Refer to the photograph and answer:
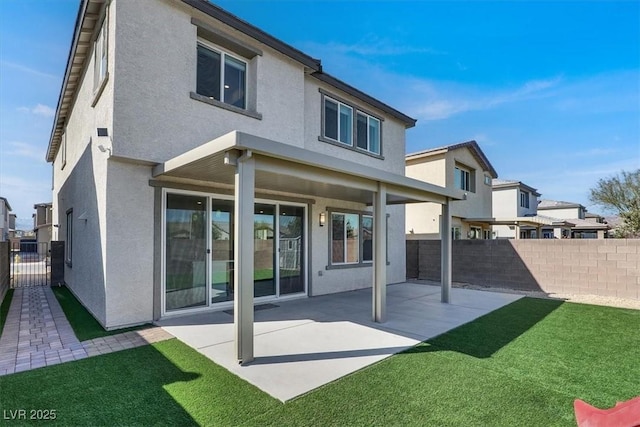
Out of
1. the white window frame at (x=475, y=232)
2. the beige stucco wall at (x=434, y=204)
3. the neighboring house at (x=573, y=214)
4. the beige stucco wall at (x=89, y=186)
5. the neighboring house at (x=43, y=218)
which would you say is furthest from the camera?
the neighboring house at (x=573, y=214)

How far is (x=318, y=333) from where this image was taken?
6422 millimetres

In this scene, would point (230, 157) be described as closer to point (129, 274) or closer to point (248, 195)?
point (248, 195)

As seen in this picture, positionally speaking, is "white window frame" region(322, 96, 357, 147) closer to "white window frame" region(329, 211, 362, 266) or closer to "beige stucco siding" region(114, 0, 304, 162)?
"white window frame" region(329, 211, 362, 266)

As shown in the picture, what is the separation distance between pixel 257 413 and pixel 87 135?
28.3ft

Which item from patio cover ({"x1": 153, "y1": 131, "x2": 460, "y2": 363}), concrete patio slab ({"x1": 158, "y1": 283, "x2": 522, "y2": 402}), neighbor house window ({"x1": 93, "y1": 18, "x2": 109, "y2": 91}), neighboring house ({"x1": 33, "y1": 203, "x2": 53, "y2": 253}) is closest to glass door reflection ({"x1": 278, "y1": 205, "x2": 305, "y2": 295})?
concrete patio slab ({"x1": 158, "y1": 283, "x2": 522, "y2": 402})

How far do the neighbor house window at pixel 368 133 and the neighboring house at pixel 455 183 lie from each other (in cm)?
A: 751

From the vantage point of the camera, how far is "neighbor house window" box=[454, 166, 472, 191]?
68.3 ft

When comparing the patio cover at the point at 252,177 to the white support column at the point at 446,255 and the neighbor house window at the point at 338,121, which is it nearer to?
the white support column at the point at 446,255

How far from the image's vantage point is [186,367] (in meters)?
4.70

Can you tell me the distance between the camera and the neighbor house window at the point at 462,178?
20812 millimetres

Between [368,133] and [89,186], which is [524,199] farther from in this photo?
[89,186]

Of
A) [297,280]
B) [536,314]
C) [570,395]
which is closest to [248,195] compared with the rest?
[570,395]

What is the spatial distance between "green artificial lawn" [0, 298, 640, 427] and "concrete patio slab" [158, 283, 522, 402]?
26cm

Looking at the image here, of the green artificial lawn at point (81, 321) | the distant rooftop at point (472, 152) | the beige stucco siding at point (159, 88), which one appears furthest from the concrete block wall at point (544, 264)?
the green artificial lawn at point (81, 321)
